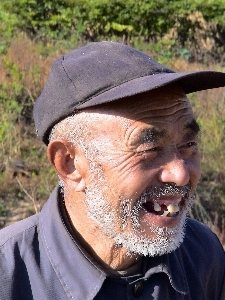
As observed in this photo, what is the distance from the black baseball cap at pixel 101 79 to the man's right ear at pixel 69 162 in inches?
3.3

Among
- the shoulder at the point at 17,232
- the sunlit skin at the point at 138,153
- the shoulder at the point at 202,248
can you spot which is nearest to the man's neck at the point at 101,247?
the sunlit skin at the point at 138,153

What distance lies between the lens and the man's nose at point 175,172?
71.7 inches

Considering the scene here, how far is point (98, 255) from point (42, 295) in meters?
0.26

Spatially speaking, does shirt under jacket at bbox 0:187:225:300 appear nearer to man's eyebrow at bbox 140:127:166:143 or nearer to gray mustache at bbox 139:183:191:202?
gray mustache at bbox 139:183:191:202

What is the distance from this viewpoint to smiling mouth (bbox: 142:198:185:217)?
1886 mm

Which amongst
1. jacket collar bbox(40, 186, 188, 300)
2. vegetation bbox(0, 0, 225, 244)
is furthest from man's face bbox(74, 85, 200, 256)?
vegetation bbox(0, 0, 225, 244)

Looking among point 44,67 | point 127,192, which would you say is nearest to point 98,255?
point 127,192

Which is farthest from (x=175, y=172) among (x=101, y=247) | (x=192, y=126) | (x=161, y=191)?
(x=101, y=247)

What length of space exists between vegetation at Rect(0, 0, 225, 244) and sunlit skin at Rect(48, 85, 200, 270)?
2.87 metres

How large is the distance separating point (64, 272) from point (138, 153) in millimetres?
470

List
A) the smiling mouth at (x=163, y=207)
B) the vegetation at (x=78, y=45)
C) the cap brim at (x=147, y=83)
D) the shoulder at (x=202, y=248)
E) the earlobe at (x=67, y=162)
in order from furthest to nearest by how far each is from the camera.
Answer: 1. the vegetation at (x=78, y=45)
2. the shoulder at (x=202, y=248)
3. the earlobe at (x=67, y=162)
4. the smiling mouth at (x=163, y=207)
5. the cap brim at (x=147, y=83)

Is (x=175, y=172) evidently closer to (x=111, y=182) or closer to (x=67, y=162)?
(x=111, y=182)

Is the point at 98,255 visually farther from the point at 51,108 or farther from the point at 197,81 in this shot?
the point at 197,81

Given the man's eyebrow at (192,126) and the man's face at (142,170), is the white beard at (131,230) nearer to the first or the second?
the man's face at (142,170)
